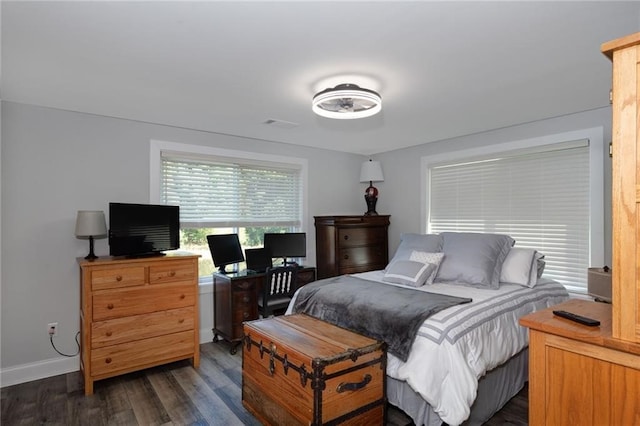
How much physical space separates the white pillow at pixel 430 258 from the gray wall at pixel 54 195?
4.66 feet

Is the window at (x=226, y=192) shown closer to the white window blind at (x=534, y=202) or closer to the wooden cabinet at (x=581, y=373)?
the white window blind at (x=534, y=202)

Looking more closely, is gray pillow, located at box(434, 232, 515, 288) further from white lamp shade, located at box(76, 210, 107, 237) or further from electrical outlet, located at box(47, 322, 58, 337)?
electrical outlet, located at box(47, 322, 58, 337)

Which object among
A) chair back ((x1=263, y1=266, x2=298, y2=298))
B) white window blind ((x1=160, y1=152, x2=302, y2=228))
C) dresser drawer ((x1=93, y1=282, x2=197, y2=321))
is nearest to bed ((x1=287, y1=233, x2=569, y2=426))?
chair back ((x1=263, y1=266, x2=298, y2=298))

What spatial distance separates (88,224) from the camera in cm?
291

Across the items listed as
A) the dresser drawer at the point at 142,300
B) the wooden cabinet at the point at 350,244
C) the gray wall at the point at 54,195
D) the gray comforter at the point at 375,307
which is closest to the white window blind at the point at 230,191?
the gray wall at the point at 54,195

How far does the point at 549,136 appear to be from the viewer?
3.43 m

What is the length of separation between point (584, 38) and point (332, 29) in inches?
53.3

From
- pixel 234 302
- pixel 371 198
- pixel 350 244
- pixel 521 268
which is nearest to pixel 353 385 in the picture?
pixel 234 302

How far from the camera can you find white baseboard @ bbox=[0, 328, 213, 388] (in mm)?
2844

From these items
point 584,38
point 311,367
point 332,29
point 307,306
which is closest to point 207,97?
point 332,29

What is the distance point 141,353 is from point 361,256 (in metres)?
2.70

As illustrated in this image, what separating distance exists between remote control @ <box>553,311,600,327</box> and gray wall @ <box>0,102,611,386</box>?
2.43 metres

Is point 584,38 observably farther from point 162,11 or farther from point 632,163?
point 162,11

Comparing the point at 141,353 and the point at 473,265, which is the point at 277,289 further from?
the point at 473,265
